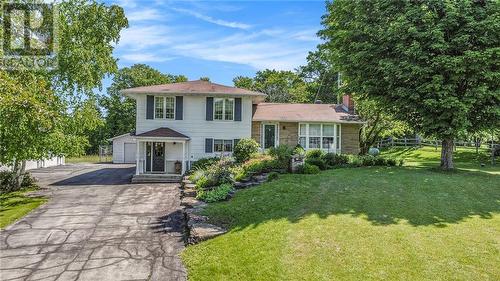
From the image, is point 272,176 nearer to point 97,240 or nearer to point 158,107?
point 97,240

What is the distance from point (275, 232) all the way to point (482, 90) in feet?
36.1

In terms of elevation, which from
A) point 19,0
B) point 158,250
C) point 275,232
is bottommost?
point 158,250

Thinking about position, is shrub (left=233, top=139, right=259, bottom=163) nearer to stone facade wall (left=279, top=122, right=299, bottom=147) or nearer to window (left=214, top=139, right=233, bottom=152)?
window (left=214, top=139, right=233, bottom=152)

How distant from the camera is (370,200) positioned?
1005cm

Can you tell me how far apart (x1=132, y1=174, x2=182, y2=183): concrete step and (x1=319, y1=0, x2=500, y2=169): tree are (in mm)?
11097

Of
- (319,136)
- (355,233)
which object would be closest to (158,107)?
(319,136)

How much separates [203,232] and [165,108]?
14286 mm

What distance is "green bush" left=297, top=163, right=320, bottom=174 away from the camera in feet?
47.9

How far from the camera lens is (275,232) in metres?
7.91

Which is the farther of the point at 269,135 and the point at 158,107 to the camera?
the point at 269,135

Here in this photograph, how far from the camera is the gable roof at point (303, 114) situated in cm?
2322

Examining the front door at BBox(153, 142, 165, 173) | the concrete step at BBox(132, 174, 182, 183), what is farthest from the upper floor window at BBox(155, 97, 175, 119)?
the concrete step at BBox(132, 174, 182, 183)

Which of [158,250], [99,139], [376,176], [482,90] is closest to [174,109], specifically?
[376,176]

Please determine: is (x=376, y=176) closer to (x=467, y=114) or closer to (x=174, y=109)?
(x=467, y=114)
